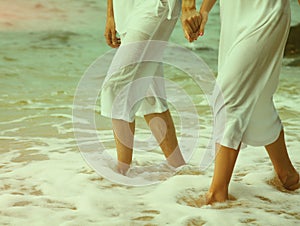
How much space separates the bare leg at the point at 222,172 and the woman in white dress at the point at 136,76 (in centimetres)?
62

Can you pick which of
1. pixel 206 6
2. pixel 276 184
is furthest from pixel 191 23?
pixel 276 184

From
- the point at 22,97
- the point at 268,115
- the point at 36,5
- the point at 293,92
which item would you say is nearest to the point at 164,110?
the point at 268,115

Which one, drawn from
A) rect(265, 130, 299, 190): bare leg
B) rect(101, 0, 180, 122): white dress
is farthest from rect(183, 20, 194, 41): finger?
rect(265, 130, 299, 190): bare leg

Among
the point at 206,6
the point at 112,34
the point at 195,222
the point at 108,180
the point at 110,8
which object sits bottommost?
the point at 108,180

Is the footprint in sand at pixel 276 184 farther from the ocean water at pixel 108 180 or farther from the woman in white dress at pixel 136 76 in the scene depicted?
the woman in white dress at pixel 136 76

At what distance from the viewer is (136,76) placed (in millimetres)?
2936

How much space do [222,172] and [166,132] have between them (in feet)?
2.24

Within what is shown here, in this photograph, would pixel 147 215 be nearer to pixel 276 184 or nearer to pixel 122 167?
pixel 122 167

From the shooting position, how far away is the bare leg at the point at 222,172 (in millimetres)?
2479

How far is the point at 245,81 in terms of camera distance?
2484mm

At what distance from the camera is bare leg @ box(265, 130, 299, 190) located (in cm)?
271

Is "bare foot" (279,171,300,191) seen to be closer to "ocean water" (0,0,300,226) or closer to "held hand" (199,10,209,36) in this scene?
"ocean water" (0,0,300,226)

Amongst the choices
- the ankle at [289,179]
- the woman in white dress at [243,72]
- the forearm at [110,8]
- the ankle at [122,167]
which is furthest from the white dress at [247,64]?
the forearm at [110,8]

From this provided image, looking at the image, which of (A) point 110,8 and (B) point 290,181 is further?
(A) point 110,8
